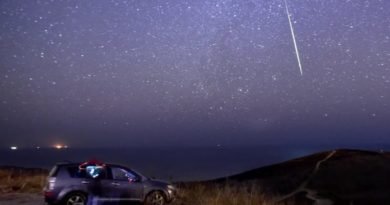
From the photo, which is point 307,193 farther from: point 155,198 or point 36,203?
point 36,203

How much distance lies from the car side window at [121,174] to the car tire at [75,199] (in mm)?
1313

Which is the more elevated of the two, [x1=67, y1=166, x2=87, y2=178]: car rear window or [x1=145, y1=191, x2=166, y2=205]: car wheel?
[x1=67, y1=166, x2=87, y2=178]: car rear window

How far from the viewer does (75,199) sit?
16.1 meters

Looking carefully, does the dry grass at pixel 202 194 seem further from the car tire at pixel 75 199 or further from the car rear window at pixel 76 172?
the car rear window at pixel 76 172

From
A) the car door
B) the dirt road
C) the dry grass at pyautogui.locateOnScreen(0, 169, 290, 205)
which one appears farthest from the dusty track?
the dirt road

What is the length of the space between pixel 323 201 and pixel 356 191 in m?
4.14

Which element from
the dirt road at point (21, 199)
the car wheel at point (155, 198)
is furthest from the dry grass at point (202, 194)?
the dirt road at point (21, 199)

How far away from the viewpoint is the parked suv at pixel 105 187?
15.9 metres

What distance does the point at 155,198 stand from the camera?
56.7ft

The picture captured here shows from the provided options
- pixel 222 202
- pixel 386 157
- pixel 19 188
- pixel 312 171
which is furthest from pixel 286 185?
pixel 19 188

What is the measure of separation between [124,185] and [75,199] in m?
1.77

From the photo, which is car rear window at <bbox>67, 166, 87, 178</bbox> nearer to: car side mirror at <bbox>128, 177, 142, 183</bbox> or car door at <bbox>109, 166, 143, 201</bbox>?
car door at <bbox>109, 166, 143, 201</bbox>

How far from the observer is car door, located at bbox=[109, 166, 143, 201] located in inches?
656

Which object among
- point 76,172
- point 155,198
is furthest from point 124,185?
point 76,172
